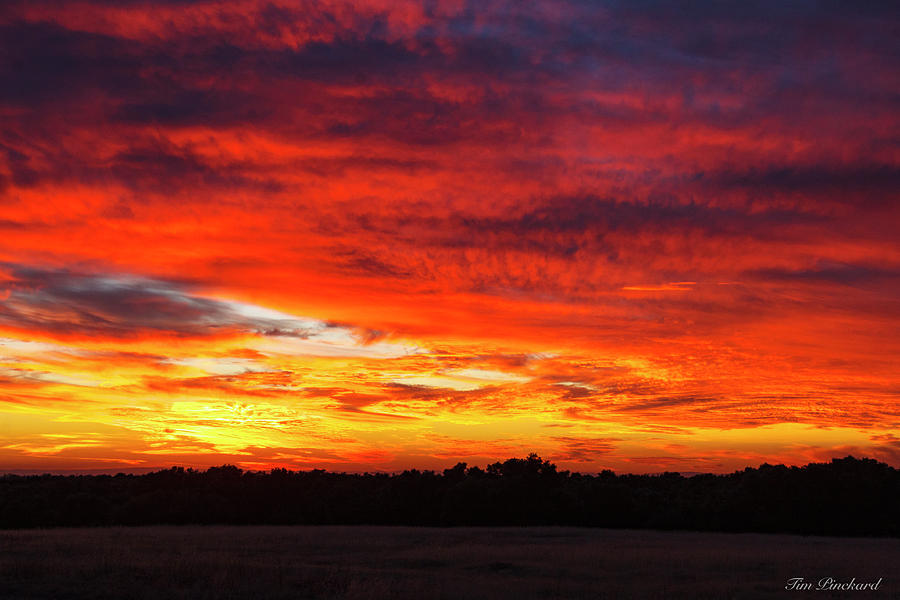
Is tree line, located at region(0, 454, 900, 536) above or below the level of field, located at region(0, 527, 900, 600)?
above

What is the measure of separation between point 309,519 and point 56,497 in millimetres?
23741

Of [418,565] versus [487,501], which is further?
[487,501]

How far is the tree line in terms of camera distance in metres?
66.6

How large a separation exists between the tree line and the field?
49.2 feet

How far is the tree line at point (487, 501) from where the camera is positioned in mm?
66625

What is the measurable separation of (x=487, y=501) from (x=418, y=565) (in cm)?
3953

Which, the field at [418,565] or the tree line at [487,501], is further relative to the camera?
the tree line at [487,501]

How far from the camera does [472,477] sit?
262 ft

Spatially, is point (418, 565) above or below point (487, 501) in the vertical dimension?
below

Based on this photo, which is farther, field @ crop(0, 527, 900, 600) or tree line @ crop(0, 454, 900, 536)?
tree line @ crop(0, 454, 900, 536)

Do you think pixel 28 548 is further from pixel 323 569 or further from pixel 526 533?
pixel 526 533

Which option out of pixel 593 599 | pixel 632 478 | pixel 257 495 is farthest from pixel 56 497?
pixel 632 478

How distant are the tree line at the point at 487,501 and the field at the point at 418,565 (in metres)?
15.0

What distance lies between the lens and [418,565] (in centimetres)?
3534
